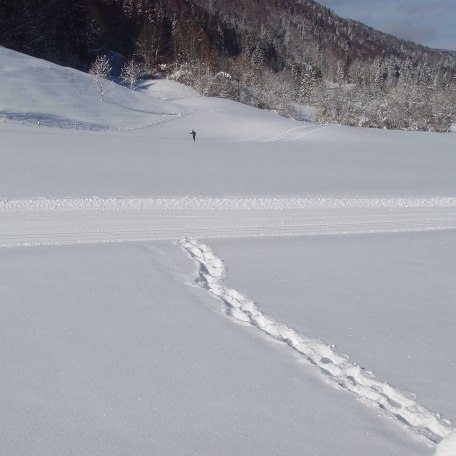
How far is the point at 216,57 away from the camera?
304ft

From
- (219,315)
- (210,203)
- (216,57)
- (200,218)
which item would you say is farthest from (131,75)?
(219,315)

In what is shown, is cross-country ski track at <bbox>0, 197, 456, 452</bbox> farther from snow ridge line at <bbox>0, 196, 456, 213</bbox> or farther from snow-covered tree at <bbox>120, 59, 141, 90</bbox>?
snow-covered tree at <bbox>120, 59, 141, 90</bbox>

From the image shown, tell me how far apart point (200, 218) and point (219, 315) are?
276 inches

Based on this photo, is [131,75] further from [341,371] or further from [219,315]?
[341,371]

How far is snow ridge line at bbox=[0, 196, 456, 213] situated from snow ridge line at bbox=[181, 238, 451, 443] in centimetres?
665

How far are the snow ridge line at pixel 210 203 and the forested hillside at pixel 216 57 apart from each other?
43302mm

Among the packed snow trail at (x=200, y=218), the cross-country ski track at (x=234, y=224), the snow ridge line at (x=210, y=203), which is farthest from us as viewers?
the snow ridge line at (x=210, y=203)

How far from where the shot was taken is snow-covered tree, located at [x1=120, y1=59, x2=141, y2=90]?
63281 millimetres

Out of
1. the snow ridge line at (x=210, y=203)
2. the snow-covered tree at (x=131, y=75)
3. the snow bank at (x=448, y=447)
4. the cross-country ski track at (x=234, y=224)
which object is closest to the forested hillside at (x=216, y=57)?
the snow-covered tree at (x=131, y=75)

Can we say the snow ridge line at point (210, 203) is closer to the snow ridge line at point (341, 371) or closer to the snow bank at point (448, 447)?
the snow ridge line at point (341, 371)

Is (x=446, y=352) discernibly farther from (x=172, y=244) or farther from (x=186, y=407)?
(x=172, y=244)

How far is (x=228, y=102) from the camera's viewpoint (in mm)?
56344

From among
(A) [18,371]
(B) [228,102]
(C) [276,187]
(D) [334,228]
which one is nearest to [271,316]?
(A) [18,371]

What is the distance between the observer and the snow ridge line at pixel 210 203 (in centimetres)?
1459
